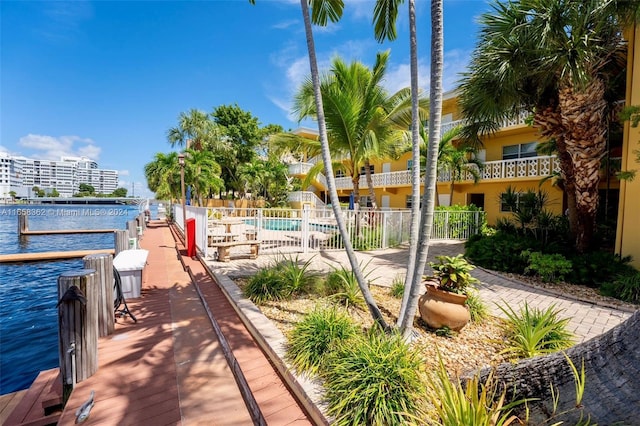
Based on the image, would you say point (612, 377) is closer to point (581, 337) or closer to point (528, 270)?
point (581, 337)

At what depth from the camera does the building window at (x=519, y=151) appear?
15688mm

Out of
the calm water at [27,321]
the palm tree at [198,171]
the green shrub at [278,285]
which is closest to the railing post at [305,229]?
the green shrub at [278,285]

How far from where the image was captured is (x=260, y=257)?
9.05 metres

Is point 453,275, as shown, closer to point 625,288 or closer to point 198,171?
point 625,288

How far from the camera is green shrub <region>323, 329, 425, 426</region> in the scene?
86.7 inches

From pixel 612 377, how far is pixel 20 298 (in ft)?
38.7

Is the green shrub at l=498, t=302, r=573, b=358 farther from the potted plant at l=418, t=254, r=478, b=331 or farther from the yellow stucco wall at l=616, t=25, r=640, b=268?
the yellow stucco wall at l=616, t=25, r=640, b=268

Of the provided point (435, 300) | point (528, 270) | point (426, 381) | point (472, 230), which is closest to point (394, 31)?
point (435, 300)

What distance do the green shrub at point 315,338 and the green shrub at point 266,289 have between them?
5.25 ft

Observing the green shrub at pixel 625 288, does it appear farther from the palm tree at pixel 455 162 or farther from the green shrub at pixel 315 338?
the palm tree at pixel 455 162

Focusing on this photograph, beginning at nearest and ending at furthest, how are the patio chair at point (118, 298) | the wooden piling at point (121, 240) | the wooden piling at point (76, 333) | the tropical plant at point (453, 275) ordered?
Answer: the wooden piling at point (76, 333) → the tropical plant at point (453, 275) → the patio chair at point (118, 298) → the wooden piling at point (121, 240)

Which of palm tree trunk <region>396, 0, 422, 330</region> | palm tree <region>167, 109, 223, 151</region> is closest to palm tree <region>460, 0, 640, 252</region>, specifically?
palm tree trunk <region>396, 0, 422, 330</region>

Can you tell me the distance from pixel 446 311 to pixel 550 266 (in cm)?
509

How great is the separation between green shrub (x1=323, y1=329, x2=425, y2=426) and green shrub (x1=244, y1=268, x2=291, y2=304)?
2292mm
